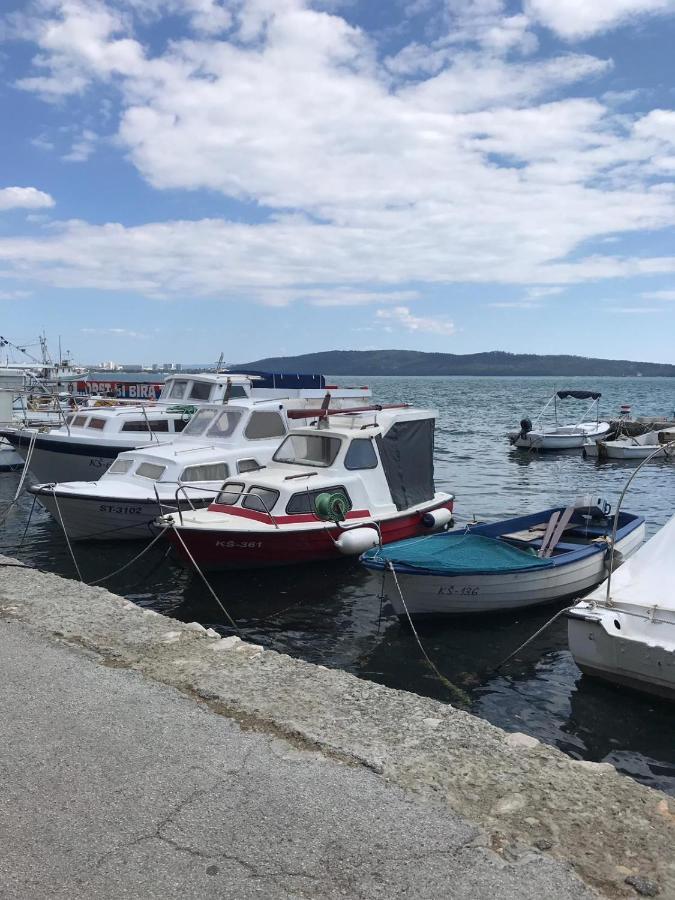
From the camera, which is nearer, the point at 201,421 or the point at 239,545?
the point at 239,545

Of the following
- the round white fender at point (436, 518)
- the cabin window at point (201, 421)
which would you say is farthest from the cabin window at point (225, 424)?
the round white fender at point (436, 518)

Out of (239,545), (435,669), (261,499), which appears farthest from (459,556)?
(261,499)

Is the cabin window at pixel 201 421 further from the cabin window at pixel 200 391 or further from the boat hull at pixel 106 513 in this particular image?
the cabin window at pixel 200 391

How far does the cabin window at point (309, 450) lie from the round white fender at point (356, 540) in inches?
73.4

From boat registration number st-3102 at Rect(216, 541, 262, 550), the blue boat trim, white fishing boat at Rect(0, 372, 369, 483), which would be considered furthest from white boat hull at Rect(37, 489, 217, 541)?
the blue boat trim

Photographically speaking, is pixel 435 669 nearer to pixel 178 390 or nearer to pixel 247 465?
pixel 247 465

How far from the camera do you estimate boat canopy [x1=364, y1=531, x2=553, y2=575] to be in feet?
33.9

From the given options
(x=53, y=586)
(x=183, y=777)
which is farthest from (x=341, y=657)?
(x=183, y=777)

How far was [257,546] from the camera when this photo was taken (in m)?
12.4

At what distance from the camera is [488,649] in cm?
1009

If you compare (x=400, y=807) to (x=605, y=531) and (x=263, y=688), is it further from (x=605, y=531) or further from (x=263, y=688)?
(x=605, y=531)

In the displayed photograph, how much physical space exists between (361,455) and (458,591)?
4359 millimetres

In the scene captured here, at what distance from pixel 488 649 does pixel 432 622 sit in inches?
39.9

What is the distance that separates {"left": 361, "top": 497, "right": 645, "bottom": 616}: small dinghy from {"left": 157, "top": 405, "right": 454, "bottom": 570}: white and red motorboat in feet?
6.40
